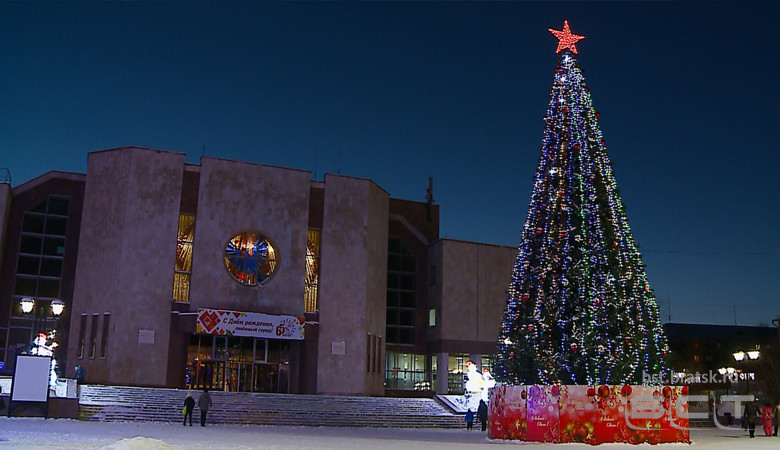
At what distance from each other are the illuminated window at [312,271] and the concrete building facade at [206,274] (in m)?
0.07

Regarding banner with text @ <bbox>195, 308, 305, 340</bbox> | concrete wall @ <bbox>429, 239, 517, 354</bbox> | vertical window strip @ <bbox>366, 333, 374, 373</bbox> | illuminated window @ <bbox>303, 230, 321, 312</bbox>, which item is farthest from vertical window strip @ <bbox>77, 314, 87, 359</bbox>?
concrete wall @ <bbox>429, 239, 517, 354</bbox>

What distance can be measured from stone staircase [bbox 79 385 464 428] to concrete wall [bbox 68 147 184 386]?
19.3 feet

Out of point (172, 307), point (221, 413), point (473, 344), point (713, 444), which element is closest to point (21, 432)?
point (221, 413)

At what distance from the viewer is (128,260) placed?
139ft

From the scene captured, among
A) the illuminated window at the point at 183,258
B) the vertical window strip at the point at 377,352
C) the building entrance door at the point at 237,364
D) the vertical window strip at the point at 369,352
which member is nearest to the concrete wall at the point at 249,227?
the illuminated window at the point at 183,258

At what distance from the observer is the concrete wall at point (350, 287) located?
45719mm

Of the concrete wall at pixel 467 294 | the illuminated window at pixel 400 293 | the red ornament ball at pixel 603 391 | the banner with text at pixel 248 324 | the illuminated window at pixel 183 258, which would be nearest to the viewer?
the red ornament ball at pixel 603 391

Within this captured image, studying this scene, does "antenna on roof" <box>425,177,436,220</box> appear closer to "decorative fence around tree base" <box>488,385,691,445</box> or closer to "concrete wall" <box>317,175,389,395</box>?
"concrete wall" <box>317,175,389,395</box>

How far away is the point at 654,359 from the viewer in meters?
22.0

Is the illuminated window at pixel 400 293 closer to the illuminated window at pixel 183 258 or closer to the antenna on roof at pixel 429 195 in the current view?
the antenna on roof at pixel 429 195

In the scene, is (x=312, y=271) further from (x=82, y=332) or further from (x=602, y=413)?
(x=602, y=413)

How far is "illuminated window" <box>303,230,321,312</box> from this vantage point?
4647 centimetres

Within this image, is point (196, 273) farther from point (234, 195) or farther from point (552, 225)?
point (552, 225)

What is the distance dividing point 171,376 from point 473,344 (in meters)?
20.3
